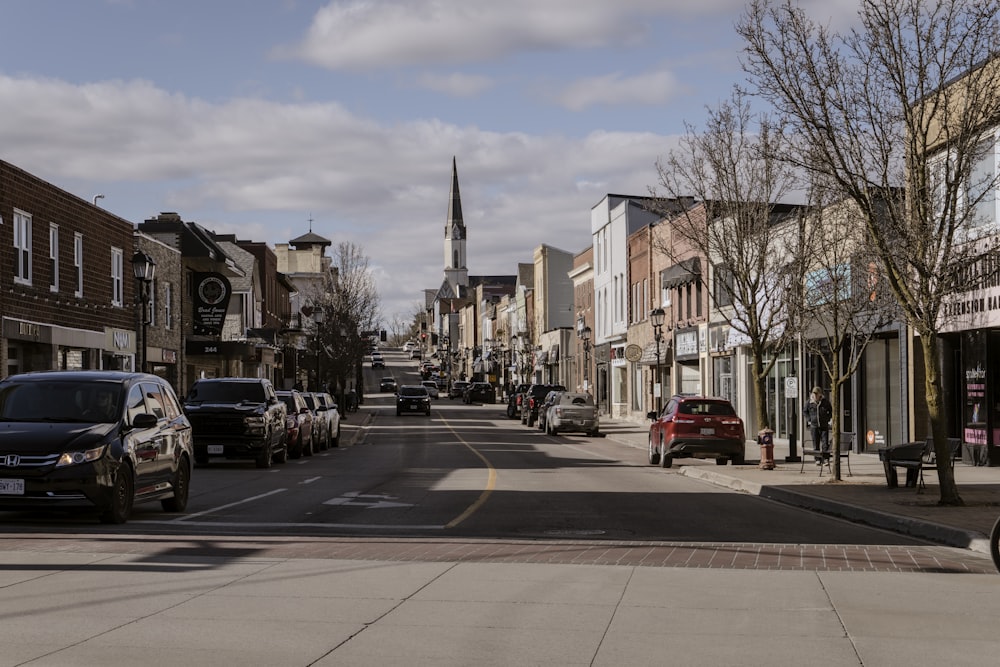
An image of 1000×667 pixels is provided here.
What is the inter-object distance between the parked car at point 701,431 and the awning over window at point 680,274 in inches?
673

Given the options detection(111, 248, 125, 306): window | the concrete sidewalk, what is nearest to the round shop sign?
the concrete sidewalk

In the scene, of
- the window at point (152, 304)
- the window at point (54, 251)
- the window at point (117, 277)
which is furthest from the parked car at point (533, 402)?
the window at point (54, 251)

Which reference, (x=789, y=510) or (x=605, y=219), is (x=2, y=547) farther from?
(x=605, y=219)

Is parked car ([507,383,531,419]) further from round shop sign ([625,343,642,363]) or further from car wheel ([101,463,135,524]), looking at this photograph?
car wheel ([101,463,135,524])

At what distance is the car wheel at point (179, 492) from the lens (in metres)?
16.8

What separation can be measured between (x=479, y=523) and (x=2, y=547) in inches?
227

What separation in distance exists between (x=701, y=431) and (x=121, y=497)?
17030 millimetres

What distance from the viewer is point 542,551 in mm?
12859

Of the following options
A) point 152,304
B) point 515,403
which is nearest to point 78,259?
point 152,304

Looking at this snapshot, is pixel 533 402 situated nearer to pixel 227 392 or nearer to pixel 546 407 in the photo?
pixel 546 407

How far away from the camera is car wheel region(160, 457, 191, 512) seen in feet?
55.1

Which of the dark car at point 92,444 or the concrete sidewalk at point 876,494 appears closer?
the dark car at point 92,444

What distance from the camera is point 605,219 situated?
228 feet

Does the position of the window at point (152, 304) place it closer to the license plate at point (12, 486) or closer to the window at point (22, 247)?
the window at point (22, 247)
